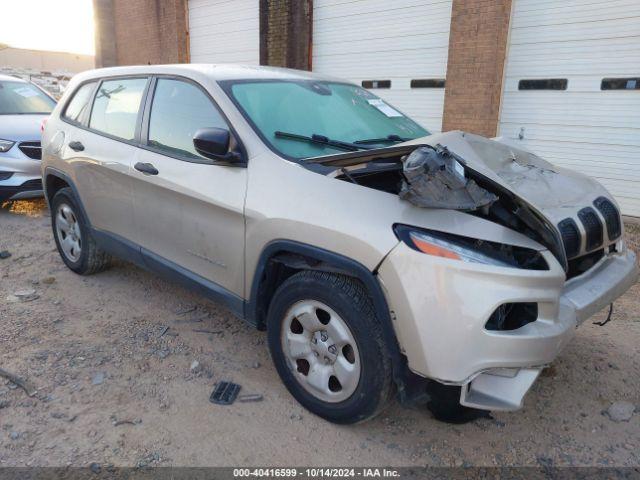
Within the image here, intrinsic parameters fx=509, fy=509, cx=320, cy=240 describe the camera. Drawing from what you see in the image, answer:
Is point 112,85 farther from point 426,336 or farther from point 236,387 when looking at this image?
point 426,336

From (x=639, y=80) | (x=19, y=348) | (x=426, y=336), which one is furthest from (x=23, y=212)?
(x=639, y=80)

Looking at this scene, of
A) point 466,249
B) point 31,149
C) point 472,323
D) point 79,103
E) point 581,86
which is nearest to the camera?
point 472,323

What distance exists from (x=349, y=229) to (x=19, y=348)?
8.29 feet

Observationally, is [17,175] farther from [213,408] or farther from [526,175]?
[526,175]

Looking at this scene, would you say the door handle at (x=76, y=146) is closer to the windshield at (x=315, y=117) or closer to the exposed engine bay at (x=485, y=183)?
the windshield at (x=315, y=117)

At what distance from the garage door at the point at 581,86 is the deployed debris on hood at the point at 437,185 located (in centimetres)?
544

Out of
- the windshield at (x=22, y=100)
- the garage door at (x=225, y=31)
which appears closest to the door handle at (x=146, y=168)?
the windshield at (x=22, y=100)

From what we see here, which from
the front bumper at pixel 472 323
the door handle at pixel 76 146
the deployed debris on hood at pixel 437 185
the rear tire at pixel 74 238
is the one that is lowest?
the rear tire at pixel 74 238

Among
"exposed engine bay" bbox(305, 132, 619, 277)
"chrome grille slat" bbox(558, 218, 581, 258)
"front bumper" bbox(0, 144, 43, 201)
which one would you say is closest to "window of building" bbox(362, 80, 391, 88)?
"front bumper" bbox(0, 144, 43, 201)

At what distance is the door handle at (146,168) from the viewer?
336 centimetres

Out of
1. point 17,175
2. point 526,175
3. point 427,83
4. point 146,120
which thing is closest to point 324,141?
point 526,175

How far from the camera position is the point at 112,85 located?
13.5 ft

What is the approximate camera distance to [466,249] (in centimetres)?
218

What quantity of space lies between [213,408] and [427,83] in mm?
6945
